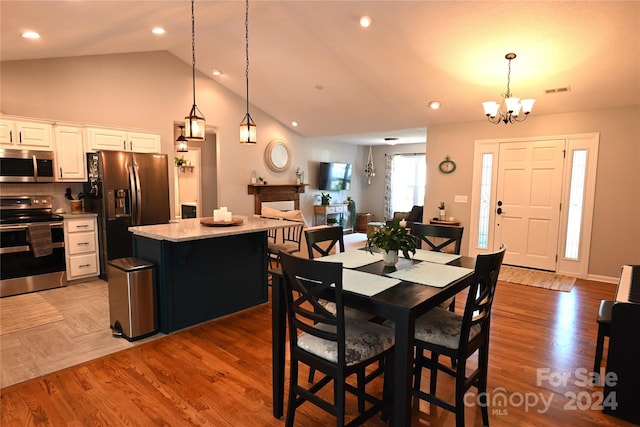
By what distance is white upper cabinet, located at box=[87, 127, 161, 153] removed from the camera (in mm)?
4941

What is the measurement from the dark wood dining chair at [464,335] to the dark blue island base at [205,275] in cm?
213

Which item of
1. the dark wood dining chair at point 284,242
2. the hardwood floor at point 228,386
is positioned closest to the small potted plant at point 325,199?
the dark wood dining chair at point 284,242

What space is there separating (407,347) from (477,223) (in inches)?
201

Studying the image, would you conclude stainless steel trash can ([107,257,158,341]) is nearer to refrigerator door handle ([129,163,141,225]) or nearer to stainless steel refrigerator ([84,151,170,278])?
stainless steel refrigerator ([84,151,170,278])

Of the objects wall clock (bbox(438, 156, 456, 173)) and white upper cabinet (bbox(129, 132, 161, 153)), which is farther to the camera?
wall clock (bbox(438, 156, 456, 173))

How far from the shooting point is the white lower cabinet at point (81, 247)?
183 inches

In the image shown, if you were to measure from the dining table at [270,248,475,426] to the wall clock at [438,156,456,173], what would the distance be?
13.3 feet

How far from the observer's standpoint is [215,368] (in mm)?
2684

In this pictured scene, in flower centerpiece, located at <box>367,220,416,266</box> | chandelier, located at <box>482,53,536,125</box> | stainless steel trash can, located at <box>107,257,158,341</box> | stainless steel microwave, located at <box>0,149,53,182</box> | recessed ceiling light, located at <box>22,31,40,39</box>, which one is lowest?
stainless steel trash can, located at <box>107,257,158,341</box>

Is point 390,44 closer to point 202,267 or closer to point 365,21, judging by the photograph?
point 365,21

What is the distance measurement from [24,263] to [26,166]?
46.9 inches

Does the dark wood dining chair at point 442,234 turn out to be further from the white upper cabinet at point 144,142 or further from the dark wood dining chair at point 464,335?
the white upper cabinet at point 144,142

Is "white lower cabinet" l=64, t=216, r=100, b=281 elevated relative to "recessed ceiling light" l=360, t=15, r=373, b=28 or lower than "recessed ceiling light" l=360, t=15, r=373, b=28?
lower

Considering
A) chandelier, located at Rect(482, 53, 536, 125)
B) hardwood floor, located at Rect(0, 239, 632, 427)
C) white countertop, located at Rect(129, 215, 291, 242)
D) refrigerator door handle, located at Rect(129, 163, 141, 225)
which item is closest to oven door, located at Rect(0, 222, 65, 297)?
refrigerator door handle, located at Rect(129, 163, 141, 225)
